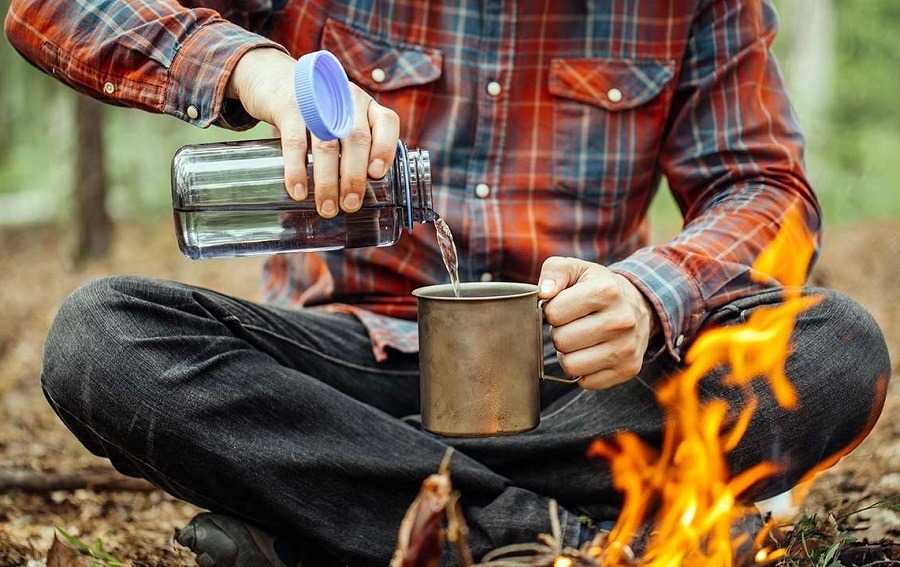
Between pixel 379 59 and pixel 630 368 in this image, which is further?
pixel 379 59

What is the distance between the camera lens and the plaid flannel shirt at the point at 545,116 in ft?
9.08

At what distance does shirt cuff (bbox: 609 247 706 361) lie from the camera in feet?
7.41

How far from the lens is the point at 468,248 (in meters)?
2.76

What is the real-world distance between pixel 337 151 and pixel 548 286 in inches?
18.7

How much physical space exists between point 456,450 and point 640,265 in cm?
63

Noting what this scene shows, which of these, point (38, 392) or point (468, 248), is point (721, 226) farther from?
point (38, 392)

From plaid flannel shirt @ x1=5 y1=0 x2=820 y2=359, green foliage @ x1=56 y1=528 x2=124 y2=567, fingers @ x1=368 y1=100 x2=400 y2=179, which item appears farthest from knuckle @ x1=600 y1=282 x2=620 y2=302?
green foliage @ x1=56 y1=528 x2=124 y2=567

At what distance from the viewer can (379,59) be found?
2.83 meters

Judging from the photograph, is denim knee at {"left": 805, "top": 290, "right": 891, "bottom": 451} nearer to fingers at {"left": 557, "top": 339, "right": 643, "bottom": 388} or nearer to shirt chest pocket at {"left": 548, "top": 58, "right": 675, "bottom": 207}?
fingers at {"left": 557, "top": 339, "right": 643, "bottom": 388}

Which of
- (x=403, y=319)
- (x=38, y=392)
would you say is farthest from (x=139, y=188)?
(x=403, y=319)

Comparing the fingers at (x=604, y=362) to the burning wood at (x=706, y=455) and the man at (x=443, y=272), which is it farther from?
the burning wood at (x=706, y=455)

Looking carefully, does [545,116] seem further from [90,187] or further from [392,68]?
[90,187]

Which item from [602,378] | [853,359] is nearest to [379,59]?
[602,378]

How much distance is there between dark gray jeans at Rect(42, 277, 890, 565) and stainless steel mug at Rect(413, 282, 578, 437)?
0.44 meters
